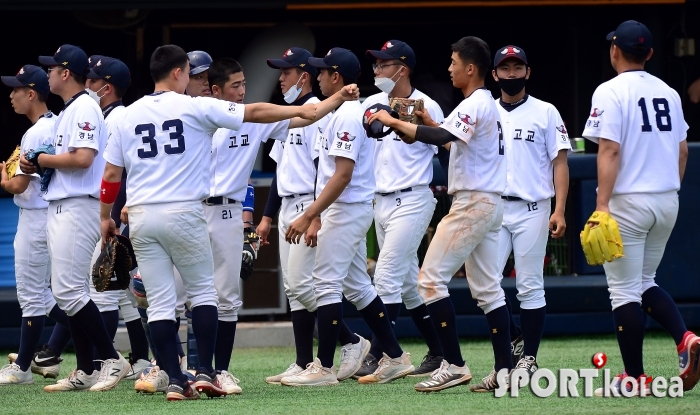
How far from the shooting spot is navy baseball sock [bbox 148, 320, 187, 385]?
5781 millimetres

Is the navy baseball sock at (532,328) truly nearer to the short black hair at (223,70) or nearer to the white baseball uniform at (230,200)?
the white baseball uniform at (230,200)

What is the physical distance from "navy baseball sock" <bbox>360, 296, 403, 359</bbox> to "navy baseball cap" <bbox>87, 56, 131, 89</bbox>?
1.96m

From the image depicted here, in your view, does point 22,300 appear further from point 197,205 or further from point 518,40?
point 518,40

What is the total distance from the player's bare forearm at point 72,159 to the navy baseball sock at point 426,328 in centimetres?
221

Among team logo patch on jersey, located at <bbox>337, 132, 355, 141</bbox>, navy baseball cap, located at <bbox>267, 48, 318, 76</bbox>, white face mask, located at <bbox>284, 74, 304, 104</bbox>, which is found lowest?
team logo patch on jersey, located at <bbox>337, 132, 355, 141</bbox>

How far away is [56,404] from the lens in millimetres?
5957

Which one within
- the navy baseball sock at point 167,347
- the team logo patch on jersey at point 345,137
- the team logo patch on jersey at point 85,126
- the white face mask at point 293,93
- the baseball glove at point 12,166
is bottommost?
the navy baseball sock at point 167,347

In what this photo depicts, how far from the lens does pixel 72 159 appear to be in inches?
249

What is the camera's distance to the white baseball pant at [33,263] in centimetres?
706

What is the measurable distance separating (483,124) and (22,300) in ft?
10.2

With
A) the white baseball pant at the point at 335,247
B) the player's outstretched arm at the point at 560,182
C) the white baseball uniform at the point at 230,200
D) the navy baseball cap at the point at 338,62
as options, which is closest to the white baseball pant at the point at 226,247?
the white baseball uniform at the point at 230,200

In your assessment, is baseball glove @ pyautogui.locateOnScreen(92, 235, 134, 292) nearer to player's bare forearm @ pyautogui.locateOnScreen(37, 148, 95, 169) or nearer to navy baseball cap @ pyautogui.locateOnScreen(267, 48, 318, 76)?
player's bare forearm @ pyautogui.locateOnScreen(37, 148, 95, 169)

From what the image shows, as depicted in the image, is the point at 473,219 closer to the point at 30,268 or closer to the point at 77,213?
the point at 77,213

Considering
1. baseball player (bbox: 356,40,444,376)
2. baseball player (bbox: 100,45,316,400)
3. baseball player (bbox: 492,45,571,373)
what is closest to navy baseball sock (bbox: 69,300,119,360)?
baseball player (bbox: 100,45,316,400)
